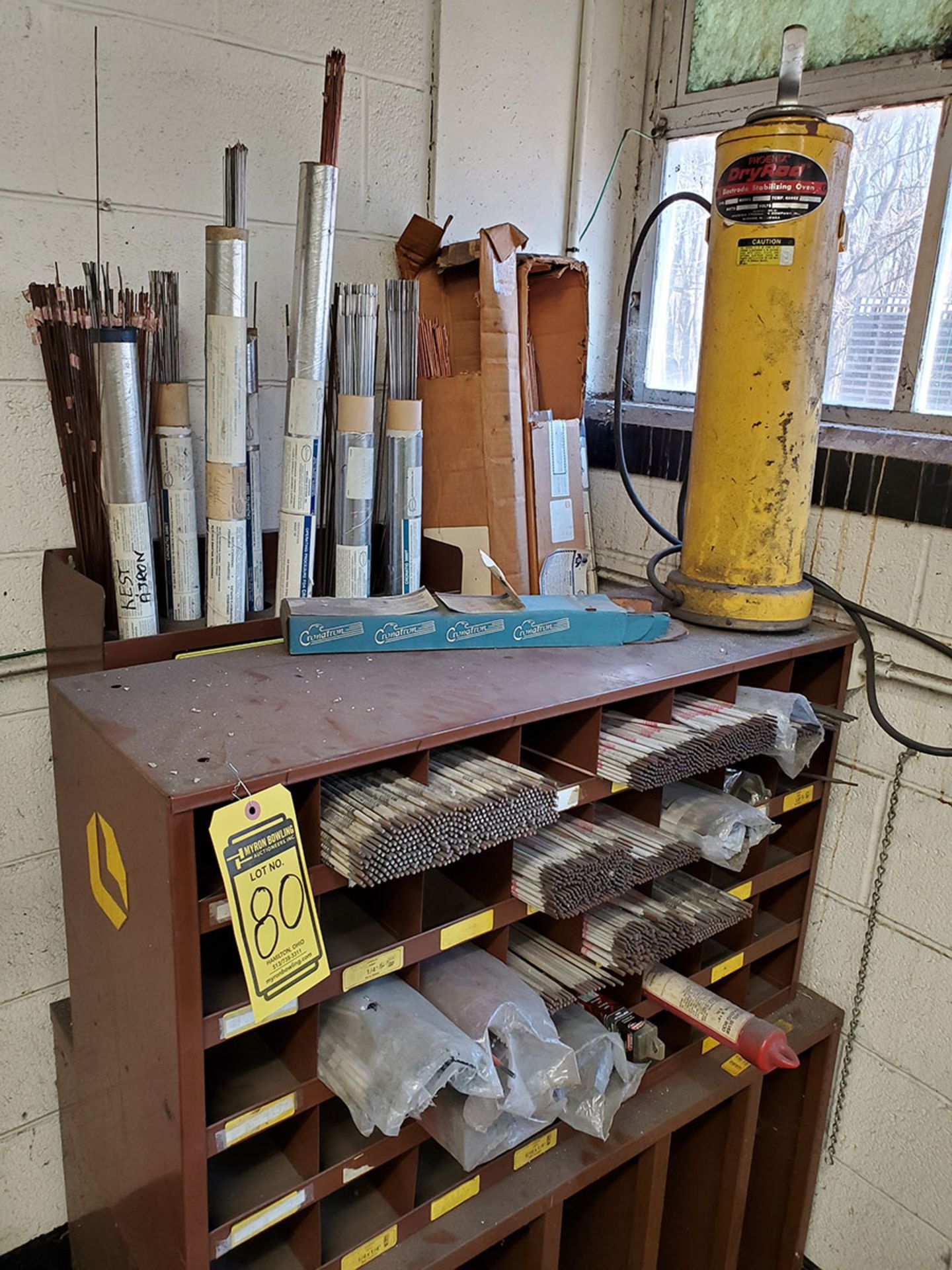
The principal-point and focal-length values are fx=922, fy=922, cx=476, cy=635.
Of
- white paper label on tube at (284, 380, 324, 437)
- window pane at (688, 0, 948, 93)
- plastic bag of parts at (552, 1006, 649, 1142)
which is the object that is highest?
window pane at (688, 0, 948, 93)

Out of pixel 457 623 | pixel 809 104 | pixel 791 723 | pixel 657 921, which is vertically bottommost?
pixel 657 921

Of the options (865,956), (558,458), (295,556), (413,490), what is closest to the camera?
(295,556)

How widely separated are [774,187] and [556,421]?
0.57m

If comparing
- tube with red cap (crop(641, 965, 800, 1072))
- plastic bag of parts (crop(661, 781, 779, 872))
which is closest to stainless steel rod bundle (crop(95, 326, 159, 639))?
plastic bag of parts (crop(661, 781, 779, 872))

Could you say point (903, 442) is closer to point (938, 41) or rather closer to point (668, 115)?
point (938, 41)

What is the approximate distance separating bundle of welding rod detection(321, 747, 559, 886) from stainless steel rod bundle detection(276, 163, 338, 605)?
0.45m

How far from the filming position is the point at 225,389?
51.6 inches

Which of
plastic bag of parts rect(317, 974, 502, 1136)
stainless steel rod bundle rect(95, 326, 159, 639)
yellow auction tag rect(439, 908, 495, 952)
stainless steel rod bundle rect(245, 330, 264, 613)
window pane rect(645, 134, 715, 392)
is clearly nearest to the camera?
plastic bag of parts rect(317, 974, 502, 1136)

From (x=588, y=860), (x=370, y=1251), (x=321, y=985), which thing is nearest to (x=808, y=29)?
(x=588, y=860)

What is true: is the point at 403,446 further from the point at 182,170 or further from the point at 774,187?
the point at 774,187

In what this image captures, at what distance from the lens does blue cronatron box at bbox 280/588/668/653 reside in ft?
4.09

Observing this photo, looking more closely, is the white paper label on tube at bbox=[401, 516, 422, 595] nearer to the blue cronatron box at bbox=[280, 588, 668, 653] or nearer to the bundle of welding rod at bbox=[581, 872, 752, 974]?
the blue cronatron box at bbox=[280, 588, 668, 653]

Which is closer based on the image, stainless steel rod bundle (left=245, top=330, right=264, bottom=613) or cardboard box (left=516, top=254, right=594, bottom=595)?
stainless steel rod bundle (left=245, top=330, right=264, bottom=613)

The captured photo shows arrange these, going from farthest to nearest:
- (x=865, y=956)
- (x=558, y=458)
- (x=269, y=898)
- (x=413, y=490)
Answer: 1. (x=558, y=458)
2. (x=865, y=956)
3. (x=413, y=490)
4. (x=269, y=898)
